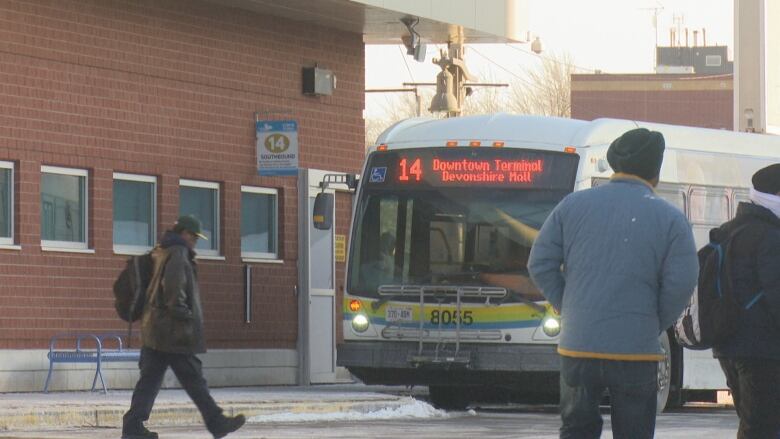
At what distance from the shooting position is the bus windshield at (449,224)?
1853cm

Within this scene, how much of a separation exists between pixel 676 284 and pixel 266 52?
1702 cm

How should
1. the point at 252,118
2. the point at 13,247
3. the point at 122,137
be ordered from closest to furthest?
the point at 13,247 → the point at 122,137 → the point at 252,118

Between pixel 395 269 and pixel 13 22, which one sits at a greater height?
pixel 13 22

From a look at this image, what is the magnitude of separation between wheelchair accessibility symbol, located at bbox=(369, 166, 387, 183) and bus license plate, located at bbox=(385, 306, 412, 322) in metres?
1.34

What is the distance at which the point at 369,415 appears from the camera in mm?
17875

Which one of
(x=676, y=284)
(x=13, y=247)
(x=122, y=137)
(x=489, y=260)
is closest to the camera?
(x=676, y=284)

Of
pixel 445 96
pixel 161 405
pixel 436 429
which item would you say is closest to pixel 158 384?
pixel 436 429

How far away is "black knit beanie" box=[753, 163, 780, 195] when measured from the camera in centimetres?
Answer: 849

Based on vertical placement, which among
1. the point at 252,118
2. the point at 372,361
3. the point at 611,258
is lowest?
the point at 372,361

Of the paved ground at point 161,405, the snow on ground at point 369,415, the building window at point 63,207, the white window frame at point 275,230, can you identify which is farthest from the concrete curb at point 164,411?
the white window frame at point 275,230

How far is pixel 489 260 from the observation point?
1855 centimetres

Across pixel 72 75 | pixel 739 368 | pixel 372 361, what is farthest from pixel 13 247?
pixel 739 368

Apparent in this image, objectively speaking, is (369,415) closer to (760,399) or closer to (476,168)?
(476,168)

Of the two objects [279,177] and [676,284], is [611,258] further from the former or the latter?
[279,177]
